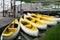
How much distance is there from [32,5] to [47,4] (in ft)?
12.2

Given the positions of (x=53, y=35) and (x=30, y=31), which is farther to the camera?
(x=30, y=31)

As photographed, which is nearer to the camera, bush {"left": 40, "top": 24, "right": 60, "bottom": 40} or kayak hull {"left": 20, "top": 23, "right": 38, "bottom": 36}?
bush {"left": 40, "top": 24, "right": 60, "bottom": 40}

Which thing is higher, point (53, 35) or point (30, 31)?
point (53, 35)

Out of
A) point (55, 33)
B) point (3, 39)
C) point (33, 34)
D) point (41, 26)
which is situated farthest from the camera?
point (41, 26)

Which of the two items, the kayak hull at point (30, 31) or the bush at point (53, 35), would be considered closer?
the bush at point (53, 35)

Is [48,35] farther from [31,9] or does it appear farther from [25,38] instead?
[31,9]

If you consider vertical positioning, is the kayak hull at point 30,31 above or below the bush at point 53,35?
below

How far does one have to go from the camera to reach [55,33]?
4.70 metres

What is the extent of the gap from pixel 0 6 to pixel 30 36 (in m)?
13.6

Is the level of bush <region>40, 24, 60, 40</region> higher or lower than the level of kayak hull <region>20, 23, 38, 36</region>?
higher

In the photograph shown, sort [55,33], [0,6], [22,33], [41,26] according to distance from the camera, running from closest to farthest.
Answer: [55,33] < [22,33] < [41,26] < [0,6]

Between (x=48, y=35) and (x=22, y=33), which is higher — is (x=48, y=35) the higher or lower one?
the higher one

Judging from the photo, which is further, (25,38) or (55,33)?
(25,38)

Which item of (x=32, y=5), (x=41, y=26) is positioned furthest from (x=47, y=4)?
(x=41, y=26)
